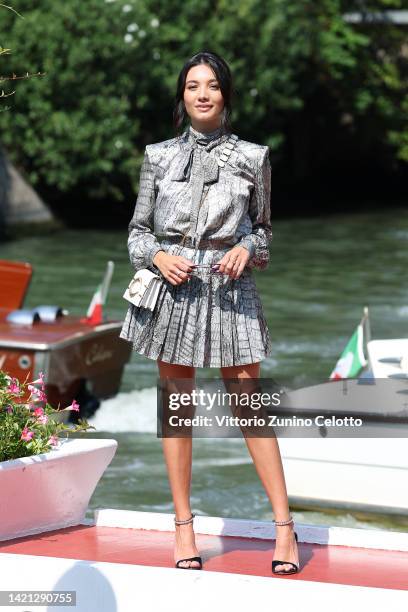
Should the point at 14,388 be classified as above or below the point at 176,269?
below

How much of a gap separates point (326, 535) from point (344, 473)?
298 cm

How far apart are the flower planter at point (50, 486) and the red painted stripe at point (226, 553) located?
0.05 metres

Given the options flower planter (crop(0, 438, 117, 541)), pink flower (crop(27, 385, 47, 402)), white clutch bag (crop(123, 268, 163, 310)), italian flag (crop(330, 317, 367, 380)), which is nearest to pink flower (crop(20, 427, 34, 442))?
flower planter (crop(0, 438, 117, 541))

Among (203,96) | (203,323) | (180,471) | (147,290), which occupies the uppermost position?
(203,96)

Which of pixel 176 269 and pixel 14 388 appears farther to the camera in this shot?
pixel 14 388

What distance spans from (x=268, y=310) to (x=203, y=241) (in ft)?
42.6

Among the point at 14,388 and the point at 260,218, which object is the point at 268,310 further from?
the point at 260,218

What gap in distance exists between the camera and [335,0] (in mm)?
34656

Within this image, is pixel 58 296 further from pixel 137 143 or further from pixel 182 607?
pixel 182 607

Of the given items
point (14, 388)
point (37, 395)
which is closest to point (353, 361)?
point (37, 395)

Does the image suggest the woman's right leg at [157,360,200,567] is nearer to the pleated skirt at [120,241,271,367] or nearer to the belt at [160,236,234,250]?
the pleated skirt at [120,241,271,367]

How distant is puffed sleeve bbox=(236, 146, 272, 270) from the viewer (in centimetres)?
446

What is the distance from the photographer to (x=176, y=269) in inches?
170

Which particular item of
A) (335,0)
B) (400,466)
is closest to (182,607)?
(400,466)
